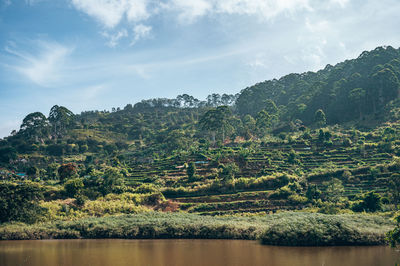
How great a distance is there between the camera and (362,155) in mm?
55469

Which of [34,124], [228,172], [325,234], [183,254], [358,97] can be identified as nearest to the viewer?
[183,254]

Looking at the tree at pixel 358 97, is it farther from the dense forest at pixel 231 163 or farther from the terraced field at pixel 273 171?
the terraced field at pixel 273 171

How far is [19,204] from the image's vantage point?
3622 cm

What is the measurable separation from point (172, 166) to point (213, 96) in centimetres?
8452

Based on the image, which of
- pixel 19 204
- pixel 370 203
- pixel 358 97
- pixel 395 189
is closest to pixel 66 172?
pixel 19 204

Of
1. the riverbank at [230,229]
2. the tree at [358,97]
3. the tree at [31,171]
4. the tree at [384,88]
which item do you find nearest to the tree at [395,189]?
the riverbank at [230,229]

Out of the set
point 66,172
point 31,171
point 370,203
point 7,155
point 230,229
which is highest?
point 7,155

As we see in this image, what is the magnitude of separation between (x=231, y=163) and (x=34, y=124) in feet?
209

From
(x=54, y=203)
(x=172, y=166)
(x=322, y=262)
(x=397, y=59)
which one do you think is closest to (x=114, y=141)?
(x=172, y=166)

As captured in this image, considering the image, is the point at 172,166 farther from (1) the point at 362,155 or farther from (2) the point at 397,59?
(2) the point at 397,59

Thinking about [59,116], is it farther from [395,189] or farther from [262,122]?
[395,189]

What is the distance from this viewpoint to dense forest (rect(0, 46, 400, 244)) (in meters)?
40.8

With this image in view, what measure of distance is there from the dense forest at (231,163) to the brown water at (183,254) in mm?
3507

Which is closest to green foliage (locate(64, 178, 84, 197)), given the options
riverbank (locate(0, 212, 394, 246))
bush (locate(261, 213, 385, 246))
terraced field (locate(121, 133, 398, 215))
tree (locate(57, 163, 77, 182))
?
riverbank (locate(0, 212, 394, 246))
